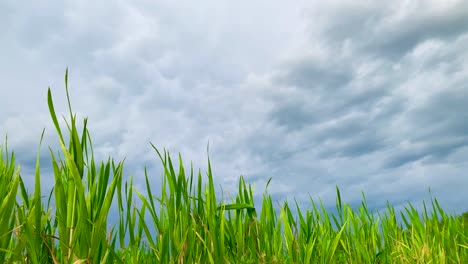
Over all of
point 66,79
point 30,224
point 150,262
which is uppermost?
point 66,79

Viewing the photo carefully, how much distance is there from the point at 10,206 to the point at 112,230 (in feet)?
1.63

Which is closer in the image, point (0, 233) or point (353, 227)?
point (0, 233)

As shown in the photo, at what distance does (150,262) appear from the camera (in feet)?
8.00

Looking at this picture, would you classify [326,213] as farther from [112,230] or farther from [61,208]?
[61,208]

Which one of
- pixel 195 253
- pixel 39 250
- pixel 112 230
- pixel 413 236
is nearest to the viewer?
pixel 39 250

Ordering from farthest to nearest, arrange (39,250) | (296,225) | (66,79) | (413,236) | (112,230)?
1. (413,236)
2. (296,225)
3. (112,230)
4. (39,250)
5. (66,79)

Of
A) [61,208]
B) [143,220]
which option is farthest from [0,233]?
[143,220]

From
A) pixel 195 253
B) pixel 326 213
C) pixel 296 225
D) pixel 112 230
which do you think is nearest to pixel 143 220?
pixel 112 230

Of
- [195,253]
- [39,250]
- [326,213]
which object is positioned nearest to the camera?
[39,250]

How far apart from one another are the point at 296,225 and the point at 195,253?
935 millimetres

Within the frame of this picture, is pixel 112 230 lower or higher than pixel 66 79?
lower

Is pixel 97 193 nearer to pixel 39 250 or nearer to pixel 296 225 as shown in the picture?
pixel 39 250

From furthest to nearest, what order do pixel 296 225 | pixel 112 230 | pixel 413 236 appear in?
pixel 413 236 → pixel 296 225 → pixel 112 230

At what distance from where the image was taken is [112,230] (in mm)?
2195
